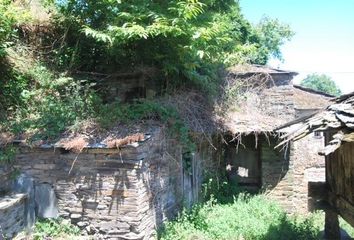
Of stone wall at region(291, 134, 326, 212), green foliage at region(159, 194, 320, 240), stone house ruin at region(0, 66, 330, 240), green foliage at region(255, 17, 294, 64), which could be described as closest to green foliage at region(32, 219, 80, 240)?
stone house ruin at region(0, 66, 330, 240)

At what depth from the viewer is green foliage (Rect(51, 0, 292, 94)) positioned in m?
6.92

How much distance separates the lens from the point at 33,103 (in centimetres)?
768

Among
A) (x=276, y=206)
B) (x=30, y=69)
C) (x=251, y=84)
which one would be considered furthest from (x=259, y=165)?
(x=30, y=69)

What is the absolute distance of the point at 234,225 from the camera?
8.05m

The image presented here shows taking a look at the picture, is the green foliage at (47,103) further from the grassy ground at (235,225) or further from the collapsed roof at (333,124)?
the collapsed roof at (333,124)

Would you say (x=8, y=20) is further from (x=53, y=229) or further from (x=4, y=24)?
(x=53, y=229)

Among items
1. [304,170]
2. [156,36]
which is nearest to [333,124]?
[156,36]

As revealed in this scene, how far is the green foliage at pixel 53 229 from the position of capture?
253 inches

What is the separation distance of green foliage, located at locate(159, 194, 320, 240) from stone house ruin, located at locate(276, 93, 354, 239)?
3.21ft

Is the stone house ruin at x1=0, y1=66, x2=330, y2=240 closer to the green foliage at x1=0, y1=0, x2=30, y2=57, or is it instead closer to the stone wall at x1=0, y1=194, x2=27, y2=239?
the stone wall at x1=0, y1=194, x2=27, y2=239

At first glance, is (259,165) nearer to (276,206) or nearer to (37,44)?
(276,206)

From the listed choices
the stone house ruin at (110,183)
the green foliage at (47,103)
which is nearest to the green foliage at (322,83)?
the stone house ruin at (110,183)

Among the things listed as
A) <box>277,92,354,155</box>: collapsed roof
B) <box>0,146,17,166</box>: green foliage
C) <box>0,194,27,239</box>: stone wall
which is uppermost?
<box>277,92,354,155</box>: collapsed roof

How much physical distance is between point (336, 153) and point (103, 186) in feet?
12.8
